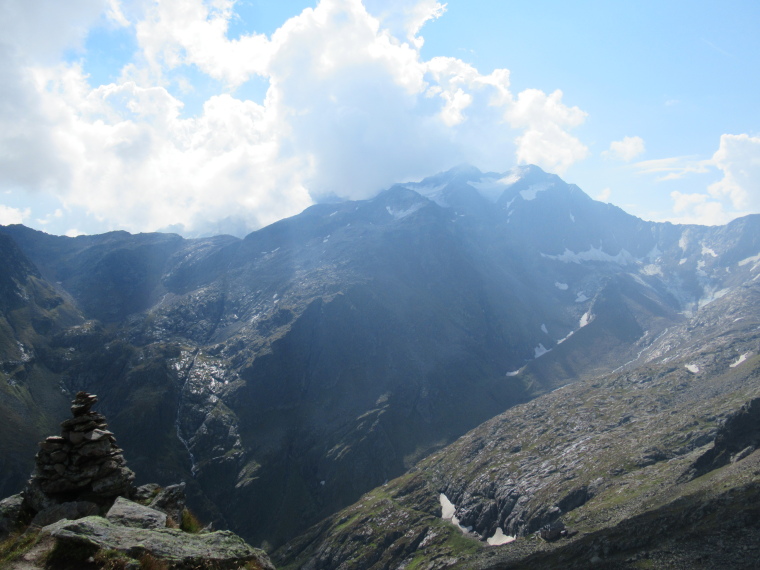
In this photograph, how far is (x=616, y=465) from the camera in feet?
525

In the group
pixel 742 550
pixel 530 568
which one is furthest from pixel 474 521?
pixel 742 550

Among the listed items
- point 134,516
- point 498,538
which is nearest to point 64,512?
point 134,516

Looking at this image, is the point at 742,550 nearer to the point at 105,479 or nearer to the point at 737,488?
the point at 737,488

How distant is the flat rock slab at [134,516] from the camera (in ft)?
68.9

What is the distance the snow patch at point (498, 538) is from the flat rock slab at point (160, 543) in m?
166

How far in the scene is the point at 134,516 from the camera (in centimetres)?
2162

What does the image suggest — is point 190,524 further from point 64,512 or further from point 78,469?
point 78,469

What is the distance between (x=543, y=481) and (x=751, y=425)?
7494 cm

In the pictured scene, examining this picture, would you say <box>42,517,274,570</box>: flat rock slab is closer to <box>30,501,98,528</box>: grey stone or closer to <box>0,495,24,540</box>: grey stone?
<box>30,501,98,528</box>: grey stone

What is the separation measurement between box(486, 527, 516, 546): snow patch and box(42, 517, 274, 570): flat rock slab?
6531 inches

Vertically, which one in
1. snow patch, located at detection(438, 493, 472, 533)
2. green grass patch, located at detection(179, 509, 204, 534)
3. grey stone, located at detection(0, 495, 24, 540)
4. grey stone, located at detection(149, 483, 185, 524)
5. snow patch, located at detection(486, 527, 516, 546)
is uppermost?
grey stone, located at detection(0, 495, 24, 540)

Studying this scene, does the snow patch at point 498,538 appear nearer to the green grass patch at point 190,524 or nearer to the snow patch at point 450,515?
the snow patch at point 450,515

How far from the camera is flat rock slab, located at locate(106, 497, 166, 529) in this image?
21.0 metres

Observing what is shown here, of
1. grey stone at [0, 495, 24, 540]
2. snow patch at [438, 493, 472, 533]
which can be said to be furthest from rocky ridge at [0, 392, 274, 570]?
snow patch at [438, 493, 472, 533]
